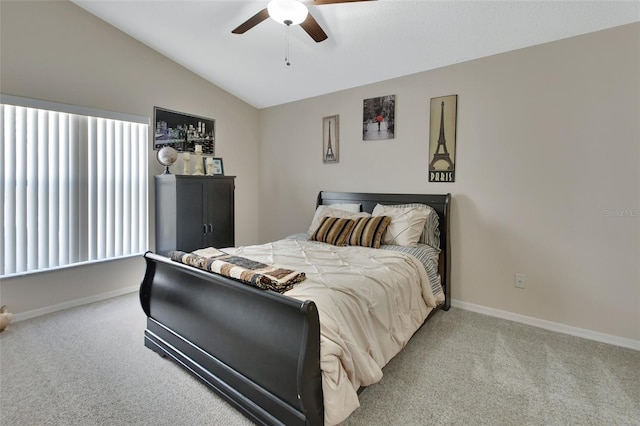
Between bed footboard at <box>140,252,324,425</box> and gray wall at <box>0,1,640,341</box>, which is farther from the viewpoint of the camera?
gray wall at <box>0,1,640,341</box>

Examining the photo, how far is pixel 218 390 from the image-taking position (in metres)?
1.87

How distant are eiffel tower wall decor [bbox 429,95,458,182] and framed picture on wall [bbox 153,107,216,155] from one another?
2.91 m

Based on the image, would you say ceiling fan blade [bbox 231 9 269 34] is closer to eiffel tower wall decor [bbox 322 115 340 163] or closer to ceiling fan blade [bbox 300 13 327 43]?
ceiling fan blade [bbox 300 13 327 43]

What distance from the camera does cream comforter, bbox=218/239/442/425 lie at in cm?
149

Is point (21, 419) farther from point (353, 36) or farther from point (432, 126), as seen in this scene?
point (432, 126)

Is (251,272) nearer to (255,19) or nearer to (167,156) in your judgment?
(255,19)

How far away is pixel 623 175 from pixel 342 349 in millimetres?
2632

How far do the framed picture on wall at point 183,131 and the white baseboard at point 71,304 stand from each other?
5.66 feet

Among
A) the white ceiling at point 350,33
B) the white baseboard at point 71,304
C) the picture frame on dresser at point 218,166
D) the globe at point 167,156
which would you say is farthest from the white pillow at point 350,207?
the white baseboard at point 71,304

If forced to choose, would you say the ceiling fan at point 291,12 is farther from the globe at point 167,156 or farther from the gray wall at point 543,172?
the globe at point 167,156

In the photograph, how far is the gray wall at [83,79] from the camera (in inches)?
113

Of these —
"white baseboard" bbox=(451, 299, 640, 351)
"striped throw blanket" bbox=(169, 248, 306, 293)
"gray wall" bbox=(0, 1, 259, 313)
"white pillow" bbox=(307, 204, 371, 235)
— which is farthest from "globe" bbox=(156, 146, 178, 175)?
"white baseboard" bbox=(451, 299, 640, 351)

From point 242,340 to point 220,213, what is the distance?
8.25 feet

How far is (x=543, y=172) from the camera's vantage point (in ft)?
9.20
